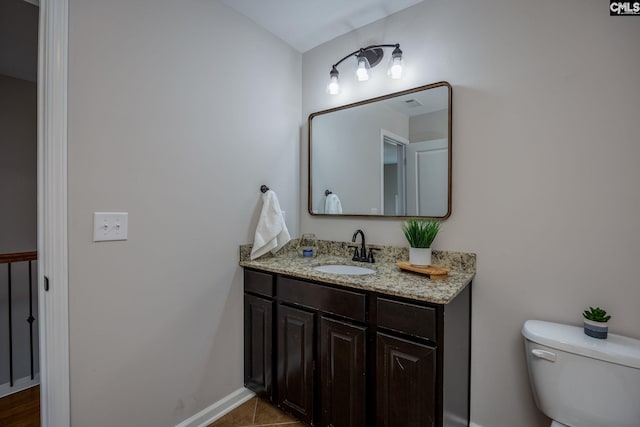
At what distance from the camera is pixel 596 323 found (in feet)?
3.72

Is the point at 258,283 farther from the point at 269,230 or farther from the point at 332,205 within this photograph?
the point at 332,205

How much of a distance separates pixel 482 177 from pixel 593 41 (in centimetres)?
70

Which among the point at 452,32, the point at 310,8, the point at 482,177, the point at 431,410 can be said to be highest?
the point at 310,8

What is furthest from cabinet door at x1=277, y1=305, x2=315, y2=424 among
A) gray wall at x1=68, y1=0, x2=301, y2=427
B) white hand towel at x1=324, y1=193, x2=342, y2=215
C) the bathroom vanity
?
white hand towel at x1=324, y1=193, x2=342, y2=215

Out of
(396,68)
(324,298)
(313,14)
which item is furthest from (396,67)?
(324,298)

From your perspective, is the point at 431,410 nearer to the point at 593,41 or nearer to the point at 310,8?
the point at 593,41

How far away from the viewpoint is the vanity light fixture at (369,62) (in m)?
1.68

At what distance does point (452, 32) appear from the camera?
158cm

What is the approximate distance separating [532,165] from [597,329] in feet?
2.40

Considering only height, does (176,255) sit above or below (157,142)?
below

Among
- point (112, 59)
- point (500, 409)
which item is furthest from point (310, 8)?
point (500, 409)

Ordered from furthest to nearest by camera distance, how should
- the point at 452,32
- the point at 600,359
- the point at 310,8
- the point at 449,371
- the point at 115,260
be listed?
1. the point at 310,8
2. the point at 452,32
3. the point at 115,260
4. the point at 449,371
5. the point at 600,359

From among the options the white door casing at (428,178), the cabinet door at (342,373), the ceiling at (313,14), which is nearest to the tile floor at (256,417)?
the cabinet door at (342,373)

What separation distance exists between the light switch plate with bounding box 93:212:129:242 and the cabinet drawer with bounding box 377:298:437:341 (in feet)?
3.94
